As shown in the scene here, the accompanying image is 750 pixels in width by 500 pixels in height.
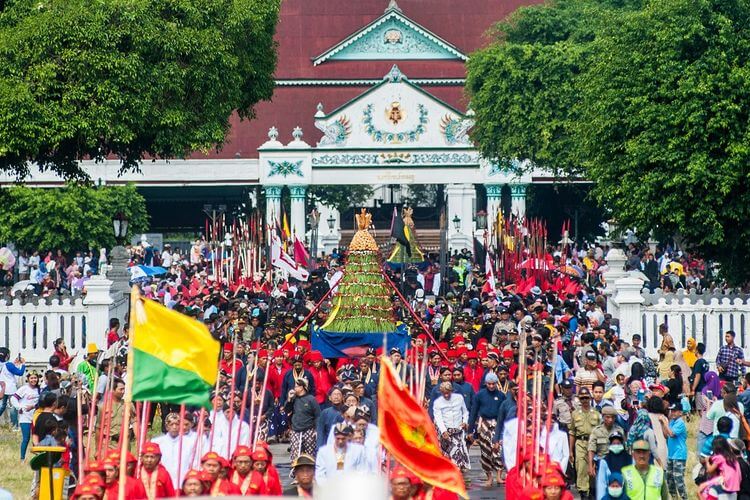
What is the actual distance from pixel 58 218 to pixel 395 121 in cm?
962

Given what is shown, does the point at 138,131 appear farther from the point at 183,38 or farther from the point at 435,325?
the point at 435,325

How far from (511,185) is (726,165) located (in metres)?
22.4

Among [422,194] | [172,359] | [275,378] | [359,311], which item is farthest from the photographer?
[422,194]

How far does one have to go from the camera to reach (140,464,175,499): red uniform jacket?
44.2 ft

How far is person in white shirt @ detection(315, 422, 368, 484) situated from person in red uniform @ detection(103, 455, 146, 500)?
2796 mm

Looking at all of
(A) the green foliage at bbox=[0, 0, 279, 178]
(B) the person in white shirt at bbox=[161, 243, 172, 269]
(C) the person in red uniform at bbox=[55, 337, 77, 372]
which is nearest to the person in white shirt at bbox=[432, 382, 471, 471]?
(C) the person in red uniform at bbox=[55, 337, 77, 372]

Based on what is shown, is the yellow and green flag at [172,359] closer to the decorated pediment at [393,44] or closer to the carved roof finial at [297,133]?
the carved roof finial at [297,133]

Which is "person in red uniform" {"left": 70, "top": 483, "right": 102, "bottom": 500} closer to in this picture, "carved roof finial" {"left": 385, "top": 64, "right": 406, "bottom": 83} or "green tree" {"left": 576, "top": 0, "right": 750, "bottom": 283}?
"green tree" {"left": 576, "top": 0, "right": 750, "bottom": 283}

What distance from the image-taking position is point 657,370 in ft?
76.5

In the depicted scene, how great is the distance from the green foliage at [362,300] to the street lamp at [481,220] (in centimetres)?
2402

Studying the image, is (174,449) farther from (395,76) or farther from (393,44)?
(393,44)

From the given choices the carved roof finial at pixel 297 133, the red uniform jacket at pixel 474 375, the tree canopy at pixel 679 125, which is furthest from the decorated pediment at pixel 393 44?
the red uniform jacket at pixel 474 375

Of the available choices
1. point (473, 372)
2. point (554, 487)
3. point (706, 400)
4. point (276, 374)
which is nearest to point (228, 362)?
point (276, 374)

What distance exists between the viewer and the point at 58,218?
Result: 149 feet
